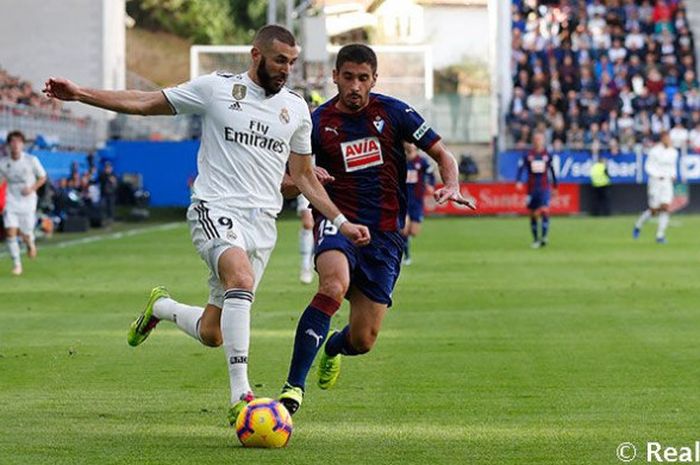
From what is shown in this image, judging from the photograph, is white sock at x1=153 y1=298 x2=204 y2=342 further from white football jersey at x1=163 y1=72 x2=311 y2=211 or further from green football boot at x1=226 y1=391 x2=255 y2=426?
green football boot at x1=226 y1=391 x2=255 y2=426

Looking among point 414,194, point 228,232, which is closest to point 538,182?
point 414,194

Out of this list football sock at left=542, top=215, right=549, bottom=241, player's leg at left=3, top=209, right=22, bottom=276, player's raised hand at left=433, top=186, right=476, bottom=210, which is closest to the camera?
player's raised hand at left=433, top=186, right=476, bottom=210

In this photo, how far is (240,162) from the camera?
31.9 ft

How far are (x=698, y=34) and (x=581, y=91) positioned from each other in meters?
8.64

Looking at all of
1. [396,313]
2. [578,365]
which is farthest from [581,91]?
[578,365]

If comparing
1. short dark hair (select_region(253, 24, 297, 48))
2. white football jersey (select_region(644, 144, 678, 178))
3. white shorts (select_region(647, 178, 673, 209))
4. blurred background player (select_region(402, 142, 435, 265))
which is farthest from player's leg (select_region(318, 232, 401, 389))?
white football jersey (select_region(644, 144, 678, 178))

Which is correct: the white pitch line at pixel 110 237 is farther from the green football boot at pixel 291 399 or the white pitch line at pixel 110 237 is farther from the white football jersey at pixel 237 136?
the green football boot at pixel 291 399

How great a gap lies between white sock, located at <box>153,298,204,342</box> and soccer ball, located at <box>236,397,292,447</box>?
1467 mm

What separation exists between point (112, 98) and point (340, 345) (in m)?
2.46

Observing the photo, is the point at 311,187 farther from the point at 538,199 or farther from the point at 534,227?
→ the point at 538,199

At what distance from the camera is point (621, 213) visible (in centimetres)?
5297

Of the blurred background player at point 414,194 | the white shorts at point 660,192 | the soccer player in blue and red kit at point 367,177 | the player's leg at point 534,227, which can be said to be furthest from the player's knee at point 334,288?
the white shorts at point 660,192

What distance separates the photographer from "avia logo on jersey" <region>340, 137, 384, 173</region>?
10672mm

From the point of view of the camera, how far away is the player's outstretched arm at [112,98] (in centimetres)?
920
